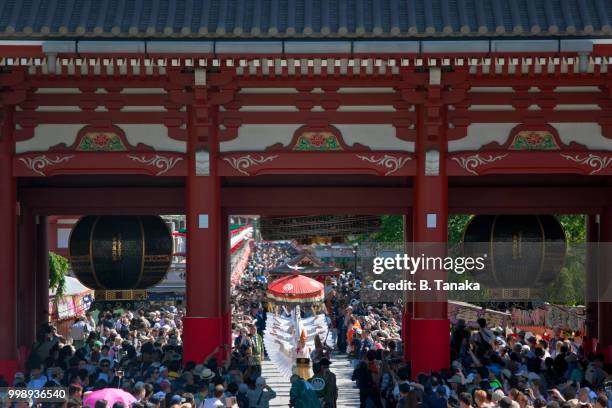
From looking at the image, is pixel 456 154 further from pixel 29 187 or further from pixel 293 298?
pixel 293 298

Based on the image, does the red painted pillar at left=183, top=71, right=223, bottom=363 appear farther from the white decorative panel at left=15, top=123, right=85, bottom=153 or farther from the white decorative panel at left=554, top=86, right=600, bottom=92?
the white decorative panel at left=554, top=86, right=600, bottom=92

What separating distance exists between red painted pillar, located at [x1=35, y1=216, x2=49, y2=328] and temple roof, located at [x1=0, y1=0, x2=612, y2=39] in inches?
195

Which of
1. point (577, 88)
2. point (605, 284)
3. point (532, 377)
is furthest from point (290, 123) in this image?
point (605, 284)

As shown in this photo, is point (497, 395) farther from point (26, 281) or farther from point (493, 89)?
point (26, 281)

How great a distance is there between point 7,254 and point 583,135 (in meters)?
8.73

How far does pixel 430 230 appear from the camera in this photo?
12.3 m

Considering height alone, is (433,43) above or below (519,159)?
above

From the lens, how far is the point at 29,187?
47.2 feet

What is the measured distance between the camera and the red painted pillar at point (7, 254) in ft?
40.2

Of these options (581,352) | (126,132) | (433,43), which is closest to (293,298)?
(581,352)

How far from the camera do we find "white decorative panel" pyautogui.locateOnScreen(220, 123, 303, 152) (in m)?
12.6

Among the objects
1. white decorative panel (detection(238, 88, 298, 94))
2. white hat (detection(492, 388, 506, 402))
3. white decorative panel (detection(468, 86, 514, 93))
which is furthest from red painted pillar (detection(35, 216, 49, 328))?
white hat (detection(492, 388, 506, 402))

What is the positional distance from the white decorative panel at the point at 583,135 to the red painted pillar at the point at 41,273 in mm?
9253

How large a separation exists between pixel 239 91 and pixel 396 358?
514 centimetres
